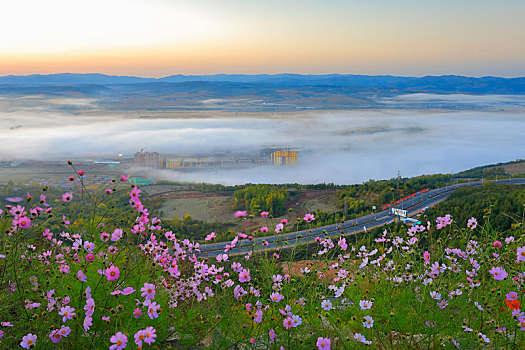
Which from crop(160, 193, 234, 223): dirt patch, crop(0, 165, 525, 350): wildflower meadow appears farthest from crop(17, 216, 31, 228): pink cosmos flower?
crop(160, 193, 234, 223): dirt patch

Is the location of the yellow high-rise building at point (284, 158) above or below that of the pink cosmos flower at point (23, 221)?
below

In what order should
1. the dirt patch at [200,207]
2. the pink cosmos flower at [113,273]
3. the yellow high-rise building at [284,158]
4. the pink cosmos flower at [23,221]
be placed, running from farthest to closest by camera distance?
1. the yellow high-rise building at [284,158]
2. the dirt patch at [200,207]
3. the pink cosmos flower at [23,221]
4. the pink cosmos flower at [113,273]

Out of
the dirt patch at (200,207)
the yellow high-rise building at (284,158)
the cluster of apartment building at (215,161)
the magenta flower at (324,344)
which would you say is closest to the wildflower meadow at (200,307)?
the magenta flower at (324,344)

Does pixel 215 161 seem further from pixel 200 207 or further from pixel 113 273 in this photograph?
pixel 113 273

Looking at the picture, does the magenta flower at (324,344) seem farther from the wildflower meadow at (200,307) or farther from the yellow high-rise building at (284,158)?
the yellow high-rise building at (284,158)

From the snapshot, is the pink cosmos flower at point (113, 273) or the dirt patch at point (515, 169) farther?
the dirt patch at point (515, 169)

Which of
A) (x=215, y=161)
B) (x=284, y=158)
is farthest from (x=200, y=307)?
(x=284, y=158)

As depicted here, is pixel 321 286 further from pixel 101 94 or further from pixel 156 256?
pixel 101 94

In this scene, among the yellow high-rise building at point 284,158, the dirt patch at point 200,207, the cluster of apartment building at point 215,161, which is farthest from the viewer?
the yellow high-rise building at point 284,158

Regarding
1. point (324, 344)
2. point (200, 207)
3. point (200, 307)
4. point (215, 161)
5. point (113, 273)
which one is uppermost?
point (113, 273)
